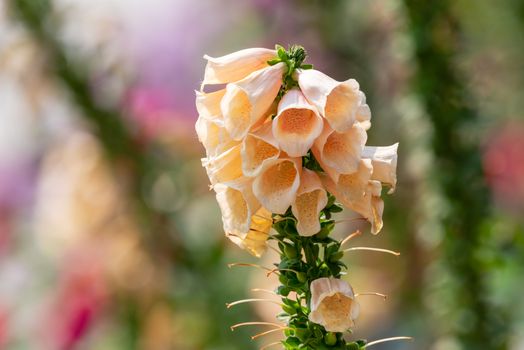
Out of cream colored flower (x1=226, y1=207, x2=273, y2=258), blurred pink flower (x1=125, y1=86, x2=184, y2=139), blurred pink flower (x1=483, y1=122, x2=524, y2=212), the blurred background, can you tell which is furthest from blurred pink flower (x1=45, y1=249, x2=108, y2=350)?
cream colored flower (x1=226, y1=207, x2=273, y2=258)

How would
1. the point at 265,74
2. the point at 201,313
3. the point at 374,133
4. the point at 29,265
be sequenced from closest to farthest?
the point at 265,74 < the point at 201,313 < the point at 374,133 < the point at 29,265

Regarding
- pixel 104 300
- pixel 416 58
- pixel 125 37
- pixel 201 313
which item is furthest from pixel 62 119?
pixel 416 58

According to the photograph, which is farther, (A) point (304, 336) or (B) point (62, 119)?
(B) point (62, 119)

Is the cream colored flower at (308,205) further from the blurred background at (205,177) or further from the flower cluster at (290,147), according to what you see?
the blurred background at (205,177)

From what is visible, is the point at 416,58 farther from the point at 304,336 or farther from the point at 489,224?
the point at 304,336

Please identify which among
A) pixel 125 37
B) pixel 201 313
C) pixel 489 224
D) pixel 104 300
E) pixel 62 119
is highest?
pixel 125 37

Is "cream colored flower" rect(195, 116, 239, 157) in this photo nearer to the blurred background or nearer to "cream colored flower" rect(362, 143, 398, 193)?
"cream colored flower" rect(362, 143, 398, 193)

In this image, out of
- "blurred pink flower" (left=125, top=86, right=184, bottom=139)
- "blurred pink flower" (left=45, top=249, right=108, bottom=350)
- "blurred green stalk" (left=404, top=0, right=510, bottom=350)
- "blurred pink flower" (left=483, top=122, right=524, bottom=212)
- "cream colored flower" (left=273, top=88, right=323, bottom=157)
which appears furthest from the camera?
"blurred pink flower" (left=483, top=122, right=524, bottom=212)

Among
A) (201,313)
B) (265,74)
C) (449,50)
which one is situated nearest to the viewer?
(265,74)
